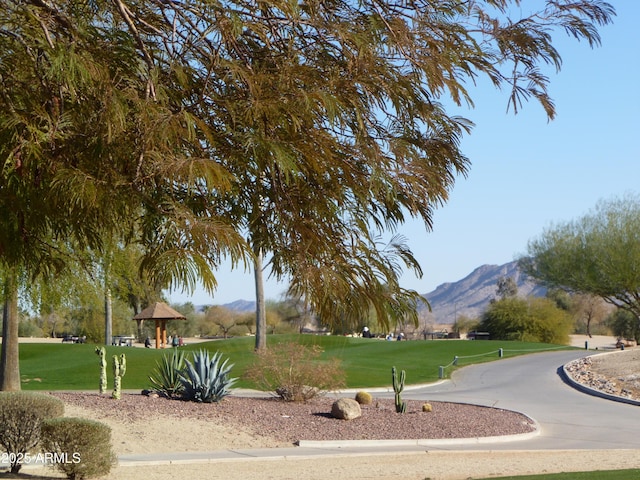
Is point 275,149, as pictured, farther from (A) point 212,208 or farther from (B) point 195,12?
(B) point 195,12

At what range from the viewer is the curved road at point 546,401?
16.6 m

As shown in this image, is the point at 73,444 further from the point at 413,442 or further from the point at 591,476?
the point at 413,442

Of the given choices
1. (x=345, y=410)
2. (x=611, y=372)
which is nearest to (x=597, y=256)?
(x=611, y=372)

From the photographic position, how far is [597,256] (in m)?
57.9

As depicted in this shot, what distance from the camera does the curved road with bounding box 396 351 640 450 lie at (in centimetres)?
1661

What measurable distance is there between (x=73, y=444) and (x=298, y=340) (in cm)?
970

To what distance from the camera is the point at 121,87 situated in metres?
→ 5.27

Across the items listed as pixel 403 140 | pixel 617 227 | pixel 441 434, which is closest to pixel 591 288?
pixel 617 227

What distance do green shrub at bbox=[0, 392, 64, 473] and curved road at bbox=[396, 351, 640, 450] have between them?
7.55 m

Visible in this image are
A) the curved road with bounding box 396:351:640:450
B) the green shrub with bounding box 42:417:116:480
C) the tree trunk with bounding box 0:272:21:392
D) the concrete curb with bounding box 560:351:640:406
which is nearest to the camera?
the green shrub with bounding box 42:417:116:480

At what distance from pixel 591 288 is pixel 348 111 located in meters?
56.3

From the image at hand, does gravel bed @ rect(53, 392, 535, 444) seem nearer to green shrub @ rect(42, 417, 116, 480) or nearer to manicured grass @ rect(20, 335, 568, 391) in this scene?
manicured grass @ rect(20, 335, 568, 391)

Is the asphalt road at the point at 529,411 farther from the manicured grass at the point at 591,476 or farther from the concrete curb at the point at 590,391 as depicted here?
the manicured grass at the point at 591,476

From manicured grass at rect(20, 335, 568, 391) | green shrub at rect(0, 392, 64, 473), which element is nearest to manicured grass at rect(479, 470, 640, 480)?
green shrub at rect(0, 392, 64, 473)
